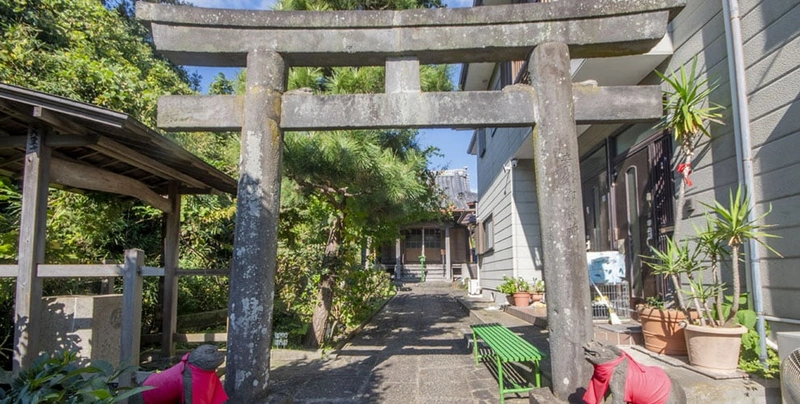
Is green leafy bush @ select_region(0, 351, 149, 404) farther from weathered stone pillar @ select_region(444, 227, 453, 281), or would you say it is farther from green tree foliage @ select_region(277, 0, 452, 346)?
weathered stone pillar @ select_region(444, 227, 453, 281)

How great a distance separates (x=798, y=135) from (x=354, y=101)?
3588 mm

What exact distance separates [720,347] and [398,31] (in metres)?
3.80

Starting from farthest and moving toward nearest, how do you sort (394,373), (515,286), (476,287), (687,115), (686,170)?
(476,287) → (515,286) → (394,373) → (686,170) → (687,115)

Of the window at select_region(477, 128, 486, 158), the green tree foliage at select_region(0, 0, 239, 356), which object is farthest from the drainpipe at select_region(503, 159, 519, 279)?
the green tree foliage at select_region(0, 0, 239, 356)

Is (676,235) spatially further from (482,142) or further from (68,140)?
(482,142)

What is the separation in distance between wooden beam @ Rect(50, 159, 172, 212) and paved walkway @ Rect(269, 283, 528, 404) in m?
2.79

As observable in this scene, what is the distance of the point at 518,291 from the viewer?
8406mm

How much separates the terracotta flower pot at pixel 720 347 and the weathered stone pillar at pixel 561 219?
103cm

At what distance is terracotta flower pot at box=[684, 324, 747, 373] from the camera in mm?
3344

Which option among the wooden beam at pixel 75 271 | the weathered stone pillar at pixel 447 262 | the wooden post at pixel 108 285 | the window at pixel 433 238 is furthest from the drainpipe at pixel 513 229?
the window at pixel 433 238

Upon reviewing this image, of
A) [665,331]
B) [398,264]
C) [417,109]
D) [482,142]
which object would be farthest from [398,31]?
[398,264]

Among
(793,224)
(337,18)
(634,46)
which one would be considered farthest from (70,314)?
(793,224)

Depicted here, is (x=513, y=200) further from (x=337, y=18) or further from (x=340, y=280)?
(x=337, y=18)

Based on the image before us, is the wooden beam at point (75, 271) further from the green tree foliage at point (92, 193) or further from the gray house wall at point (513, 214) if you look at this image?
the gray house wall at point (513, 214)
